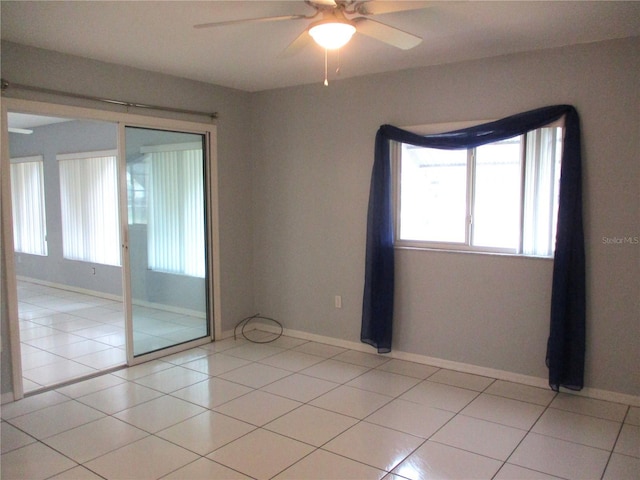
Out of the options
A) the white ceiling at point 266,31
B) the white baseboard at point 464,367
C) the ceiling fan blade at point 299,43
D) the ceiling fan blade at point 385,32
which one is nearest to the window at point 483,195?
the white ceiling at point 266,31

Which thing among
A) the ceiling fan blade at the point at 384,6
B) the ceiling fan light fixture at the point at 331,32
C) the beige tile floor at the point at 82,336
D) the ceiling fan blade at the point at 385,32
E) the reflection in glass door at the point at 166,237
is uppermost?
the ceiling fan blade at the point at 384,6

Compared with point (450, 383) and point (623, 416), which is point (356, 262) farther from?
point (623, 416)

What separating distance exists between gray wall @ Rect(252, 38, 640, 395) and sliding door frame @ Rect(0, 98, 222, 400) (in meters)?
0.55

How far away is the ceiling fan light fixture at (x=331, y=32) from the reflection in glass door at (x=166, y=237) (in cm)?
230

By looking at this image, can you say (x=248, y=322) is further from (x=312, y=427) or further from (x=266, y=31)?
(x=266, y=31)

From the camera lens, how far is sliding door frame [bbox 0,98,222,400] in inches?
133

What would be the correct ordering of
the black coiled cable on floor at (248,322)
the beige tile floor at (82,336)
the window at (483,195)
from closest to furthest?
1. the window at (483,195)
2. the beige tile floor at (82,336)
3. the black coiled cable on floor at (248,322)

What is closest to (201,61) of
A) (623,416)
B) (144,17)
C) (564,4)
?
(144,17)

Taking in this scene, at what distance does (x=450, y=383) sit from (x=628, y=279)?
4.78 feet

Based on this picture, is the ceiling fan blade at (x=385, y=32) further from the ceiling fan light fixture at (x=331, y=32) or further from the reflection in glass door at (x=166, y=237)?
the reflection in glass door at (x=166, y=237)

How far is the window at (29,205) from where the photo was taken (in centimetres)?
785

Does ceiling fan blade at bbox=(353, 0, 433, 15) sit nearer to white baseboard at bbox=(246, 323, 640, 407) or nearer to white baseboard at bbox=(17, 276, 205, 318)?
white baseboard at bbox=(246, 323, 640, 407)

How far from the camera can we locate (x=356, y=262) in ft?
15.1

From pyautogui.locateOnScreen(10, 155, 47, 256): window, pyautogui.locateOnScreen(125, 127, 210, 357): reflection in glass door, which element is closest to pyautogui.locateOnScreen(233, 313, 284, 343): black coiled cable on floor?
pyautogui.locateOnScreen(125, 127, 210, 357): reflection in glass door
